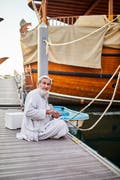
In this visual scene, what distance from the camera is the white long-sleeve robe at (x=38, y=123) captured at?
505 centimetres

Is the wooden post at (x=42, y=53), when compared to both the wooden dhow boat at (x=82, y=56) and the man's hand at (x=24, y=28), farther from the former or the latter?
the man's hand at (x=24, y=28)

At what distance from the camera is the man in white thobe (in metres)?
5.06

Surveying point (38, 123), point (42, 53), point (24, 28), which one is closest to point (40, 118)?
point (38, 123)

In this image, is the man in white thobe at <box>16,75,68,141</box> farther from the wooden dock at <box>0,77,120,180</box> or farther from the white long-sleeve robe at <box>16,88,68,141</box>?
the wooden dock at <box>0,77,120,180</box>

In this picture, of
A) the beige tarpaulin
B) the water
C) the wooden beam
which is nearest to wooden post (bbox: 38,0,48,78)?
the water

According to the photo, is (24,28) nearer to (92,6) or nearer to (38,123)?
(92,6)

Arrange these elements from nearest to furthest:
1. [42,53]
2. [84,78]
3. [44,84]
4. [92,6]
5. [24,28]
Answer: [44,84], [42,53], [84,78], [24,28], [92,6]

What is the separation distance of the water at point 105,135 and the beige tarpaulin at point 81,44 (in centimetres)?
194

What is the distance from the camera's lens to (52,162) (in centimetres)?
391

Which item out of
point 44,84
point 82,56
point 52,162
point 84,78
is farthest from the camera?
point 84,78

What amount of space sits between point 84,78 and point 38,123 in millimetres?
5488

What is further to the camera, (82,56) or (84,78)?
(84,78)

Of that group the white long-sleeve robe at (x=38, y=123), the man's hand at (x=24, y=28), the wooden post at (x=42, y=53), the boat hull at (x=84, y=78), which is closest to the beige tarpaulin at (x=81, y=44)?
the boat hull at (x=84, y=78)

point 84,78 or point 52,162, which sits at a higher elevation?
point 84,78
